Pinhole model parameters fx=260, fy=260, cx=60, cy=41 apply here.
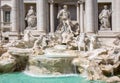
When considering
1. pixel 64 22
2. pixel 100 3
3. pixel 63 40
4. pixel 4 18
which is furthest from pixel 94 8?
pixel 4 18

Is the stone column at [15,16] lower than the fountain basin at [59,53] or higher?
higher

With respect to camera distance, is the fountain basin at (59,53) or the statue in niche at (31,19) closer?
the fountain basin at (59,53)

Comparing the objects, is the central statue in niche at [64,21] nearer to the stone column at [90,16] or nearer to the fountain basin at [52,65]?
the stone column at [90,16]

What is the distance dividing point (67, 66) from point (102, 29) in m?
5.57

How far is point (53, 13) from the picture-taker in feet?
62.5

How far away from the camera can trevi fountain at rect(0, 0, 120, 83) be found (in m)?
13.0

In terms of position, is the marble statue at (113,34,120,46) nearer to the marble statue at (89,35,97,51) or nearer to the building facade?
the building facade

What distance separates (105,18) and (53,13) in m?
3.78

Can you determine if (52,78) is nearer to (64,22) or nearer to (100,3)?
(64,22)

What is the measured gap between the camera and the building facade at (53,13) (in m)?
18.2

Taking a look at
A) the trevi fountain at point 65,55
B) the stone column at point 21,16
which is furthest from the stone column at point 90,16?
the stone column at point 21,16

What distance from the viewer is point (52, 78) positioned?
13.1 m

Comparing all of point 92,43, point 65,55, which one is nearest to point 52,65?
point 65,55

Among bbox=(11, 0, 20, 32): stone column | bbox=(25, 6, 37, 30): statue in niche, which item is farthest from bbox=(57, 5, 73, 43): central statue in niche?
bbox=(11, 0, 20, 32): stone column
